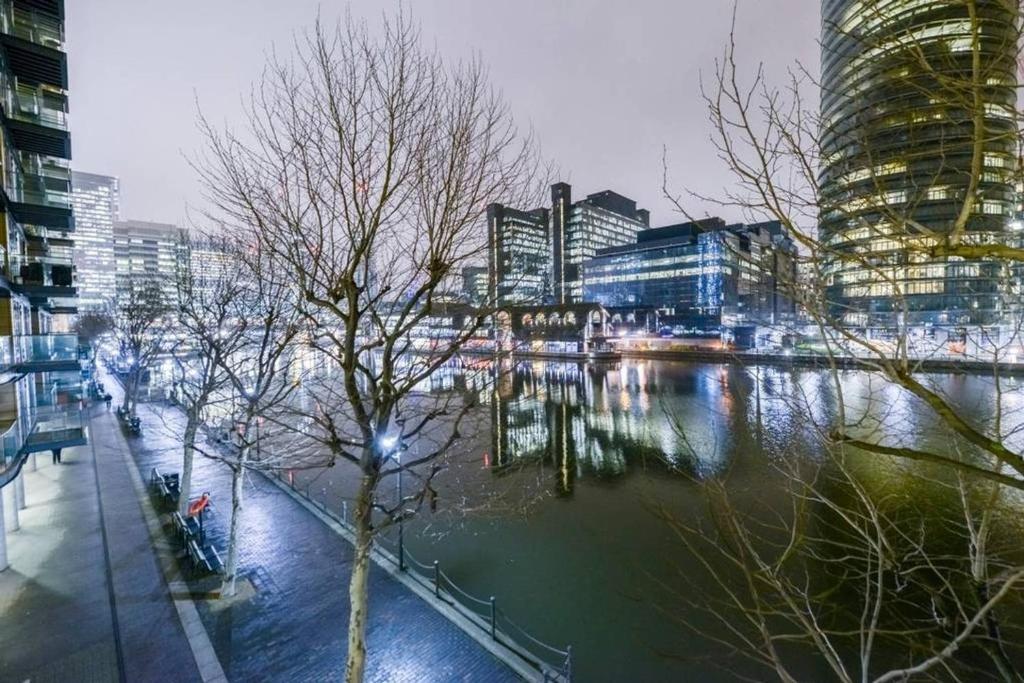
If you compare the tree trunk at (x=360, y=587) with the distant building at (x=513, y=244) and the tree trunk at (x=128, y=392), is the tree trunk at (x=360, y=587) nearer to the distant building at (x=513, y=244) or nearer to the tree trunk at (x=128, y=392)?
the distant building at (x=513, y=244)

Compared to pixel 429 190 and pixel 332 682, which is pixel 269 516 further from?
pixel 429 190

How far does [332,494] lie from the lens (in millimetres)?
19672

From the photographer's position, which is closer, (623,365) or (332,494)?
(332,494)

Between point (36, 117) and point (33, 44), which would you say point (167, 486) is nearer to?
point (36, 117)

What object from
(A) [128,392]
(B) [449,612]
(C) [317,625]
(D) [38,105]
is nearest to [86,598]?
(C) [317,625]

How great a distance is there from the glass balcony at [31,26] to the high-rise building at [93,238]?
146939mm

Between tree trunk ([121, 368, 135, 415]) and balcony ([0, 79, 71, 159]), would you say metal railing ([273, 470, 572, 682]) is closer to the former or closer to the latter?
balcony ([0, 79, 71, 159])

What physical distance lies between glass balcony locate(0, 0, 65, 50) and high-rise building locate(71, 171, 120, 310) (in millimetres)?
146939

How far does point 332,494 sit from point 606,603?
1234cm

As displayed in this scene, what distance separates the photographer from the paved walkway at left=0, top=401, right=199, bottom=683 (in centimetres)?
862

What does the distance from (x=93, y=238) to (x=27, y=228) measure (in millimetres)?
200392

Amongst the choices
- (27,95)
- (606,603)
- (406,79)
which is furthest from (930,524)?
(27,95)

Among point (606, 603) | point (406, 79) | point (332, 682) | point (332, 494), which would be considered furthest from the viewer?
point (332, 494)

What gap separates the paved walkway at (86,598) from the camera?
862cm
